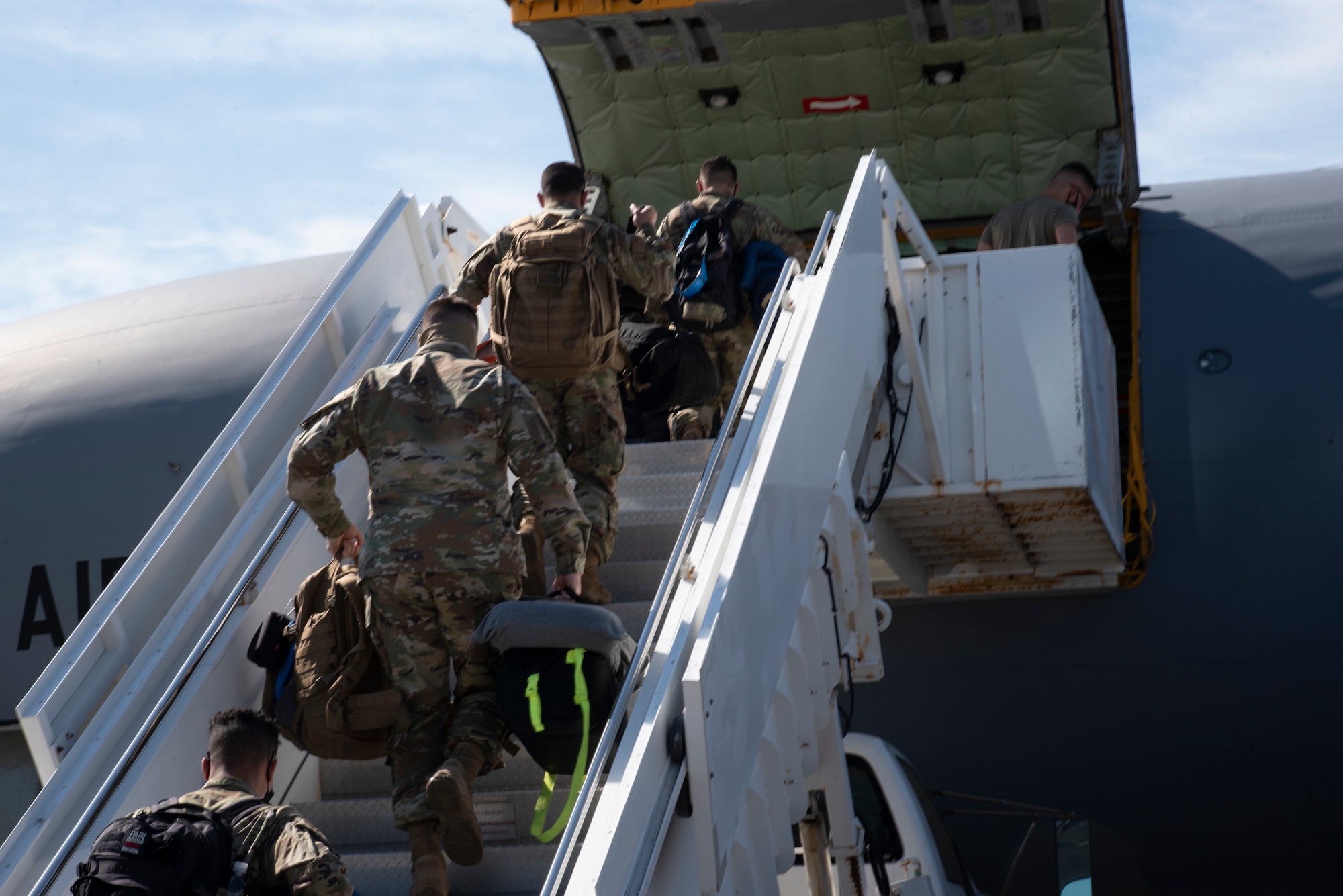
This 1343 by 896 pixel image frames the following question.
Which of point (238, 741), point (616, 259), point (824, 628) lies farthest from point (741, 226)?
point (238, 741)

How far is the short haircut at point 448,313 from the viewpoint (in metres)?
4.04

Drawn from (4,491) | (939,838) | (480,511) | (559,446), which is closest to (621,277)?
(559,446)

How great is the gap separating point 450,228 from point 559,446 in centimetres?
239

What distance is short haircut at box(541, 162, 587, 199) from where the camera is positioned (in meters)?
4.83

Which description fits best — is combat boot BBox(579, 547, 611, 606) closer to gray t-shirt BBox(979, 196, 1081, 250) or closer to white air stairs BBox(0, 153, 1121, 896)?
white air stairs BBox(0, 153, 1121, 896)

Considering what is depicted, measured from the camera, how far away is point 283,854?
9.31 feet

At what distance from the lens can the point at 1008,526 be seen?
243 inches

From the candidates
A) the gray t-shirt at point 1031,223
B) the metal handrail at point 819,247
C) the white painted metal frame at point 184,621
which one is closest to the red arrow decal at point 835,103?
the gray t-shirt at point 1031,223

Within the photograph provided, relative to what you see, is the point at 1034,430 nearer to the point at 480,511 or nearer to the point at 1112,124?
the point at 480,511

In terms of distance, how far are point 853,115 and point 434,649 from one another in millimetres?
5904

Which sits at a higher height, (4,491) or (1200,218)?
(1200,218)

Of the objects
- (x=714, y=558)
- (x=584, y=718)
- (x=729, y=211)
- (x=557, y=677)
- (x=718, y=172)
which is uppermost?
(x=718, y=172)

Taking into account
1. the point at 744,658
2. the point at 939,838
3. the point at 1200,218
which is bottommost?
the point at 939,838

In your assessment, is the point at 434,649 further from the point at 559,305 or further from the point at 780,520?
the point at 559,305
